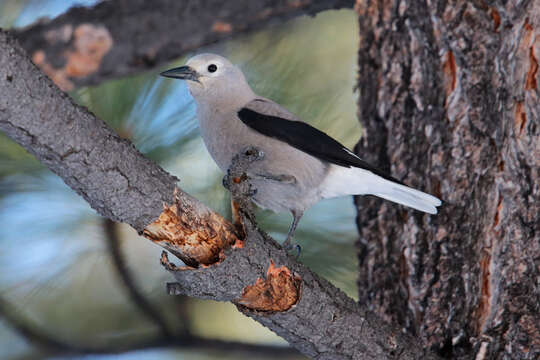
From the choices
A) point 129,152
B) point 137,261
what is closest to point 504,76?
point 129,152

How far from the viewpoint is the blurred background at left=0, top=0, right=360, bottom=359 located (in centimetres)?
194

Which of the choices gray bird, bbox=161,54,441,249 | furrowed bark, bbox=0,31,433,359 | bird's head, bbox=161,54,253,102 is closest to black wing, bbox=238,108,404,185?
gray bird, bbox=161,54,441,249

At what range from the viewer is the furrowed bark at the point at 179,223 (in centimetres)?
98

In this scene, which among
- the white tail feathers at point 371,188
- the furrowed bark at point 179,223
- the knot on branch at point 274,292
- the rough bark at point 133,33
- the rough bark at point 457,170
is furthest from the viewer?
the rough bark at point 133,33

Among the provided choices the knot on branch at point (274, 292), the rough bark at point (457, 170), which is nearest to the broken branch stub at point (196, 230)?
the knot on branch at point (274, 292)

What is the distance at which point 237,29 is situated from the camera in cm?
216

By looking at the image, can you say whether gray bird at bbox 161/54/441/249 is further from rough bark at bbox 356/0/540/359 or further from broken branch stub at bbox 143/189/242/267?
broken branch stub at bbox 143/189/242/267

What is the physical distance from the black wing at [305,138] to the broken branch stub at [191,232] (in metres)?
0.52

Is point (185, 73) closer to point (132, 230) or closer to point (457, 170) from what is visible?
point (132, 230)

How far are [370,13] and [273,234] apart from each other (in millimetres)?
782

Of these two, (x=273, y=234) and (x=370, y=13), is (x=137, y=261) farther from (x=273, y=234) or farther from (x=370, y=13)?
(x=370, y=13)

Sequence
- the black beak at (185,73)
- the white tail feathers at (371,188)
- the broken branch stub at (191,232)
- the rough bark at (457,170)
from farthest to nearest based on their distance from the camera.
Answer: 1. the black beak at (185,73)
2. the white tail feathers at (371,188)
3. the rough bark at (457,170)
4. the broken branch stub at (191,232)

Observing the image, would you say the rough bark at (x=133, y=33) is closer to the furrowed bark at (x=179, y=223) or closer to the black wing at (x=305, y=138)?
the black wing at (x=305, y=138)

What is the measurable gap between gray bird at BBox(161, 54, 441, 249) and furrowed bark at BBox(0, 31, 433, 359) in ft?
1.28
